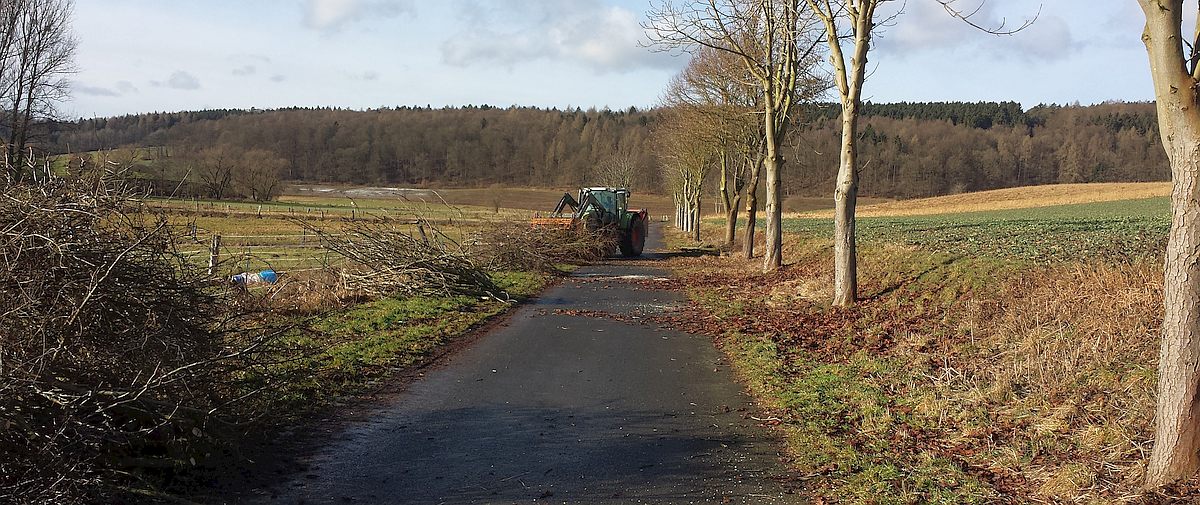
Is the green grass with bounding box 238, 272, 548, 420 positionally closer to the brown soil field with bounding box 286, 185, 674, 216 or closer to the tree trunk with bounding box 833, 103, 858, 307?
the tree trunk with bounding box 833, 103, 858, 307

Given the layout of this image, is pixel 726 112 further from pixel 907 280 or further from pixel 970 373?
pixel 970 373

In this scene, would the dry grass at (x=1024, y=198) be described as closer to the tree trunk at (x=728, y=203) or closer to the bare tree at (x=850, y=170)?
the tree trunk at (x=728, y=203)

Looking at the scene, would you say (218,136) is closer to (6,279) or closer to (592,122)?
(592,122)

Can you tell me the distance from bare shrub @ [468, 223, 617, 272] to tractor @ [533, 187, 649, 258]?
2.43 feet

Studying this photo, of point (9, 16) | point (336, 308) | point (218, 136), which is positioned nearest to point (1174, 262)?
point (336, 308)

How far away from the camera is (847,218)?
13883mm

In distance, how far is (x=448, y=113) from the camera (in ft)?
537

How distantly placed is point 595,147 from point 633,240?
361ft

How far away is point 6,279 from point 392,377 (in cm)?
463

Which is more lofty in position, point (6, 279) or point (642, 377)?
point (6, 279)

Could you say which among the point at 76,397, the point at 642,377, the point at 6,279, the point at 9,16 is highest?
the point at 9,16

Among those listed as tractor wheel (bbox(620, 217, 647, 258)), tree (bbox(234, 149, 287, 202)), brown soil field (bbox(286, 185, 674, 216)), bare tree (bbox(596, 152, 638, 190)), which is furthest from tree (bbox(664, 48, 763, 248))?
brown soil field (bbox(286, 185, 674, 216))

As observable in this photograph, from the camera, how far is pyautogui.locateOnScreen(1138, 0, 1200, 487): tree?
4961 mm

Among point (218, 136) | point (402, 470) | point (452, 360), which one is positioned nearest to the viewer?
point (402, 470)
